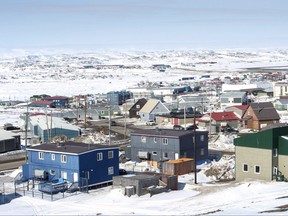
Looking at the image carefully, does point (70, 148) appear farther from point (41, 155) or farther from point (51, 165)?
point (41, 155)

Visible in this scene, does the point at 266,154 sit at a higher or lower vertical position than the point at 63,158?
higher

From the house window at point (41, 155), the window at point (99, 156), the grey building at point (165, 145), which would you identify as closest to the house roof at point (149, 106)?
the grey building at point (165, 145)

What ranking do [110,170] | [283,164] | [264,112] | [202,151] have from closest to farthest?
[283,164], [110,170], [202,151], [264,112]

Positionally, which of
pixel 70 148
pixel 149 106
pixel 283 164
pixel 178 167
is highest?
pixel 149 106

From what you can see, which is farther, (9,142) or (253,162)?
(9,142)

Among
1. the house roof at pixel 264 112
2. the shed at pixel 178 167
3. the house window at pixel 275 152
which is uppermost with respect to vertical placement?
the house roof at pixel 264 112

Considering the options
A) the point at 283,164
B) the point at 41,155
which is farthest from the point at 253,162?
the point at 41,155

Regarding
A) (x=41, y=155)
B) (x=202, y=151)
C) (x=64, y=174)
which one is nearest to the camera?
(x=64, y=174)

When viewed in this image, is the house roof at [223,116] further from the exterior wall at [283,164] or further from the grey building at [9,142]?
the exterior wall at [283,164]
